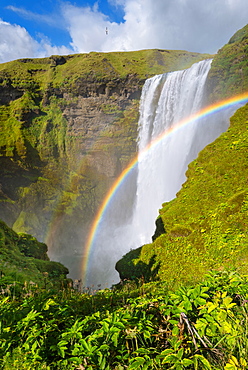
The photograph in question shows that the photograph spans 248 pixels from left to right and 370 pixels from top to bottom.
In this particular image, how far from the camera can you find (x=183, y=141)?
26.2 m

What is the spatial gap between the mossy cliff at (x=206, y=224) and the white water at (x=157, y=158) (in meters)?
10.9

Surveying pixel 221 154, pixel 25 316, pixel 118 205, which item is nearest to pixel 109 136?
pixel 118 205

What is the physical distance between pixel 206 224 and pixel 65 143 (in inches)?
1710

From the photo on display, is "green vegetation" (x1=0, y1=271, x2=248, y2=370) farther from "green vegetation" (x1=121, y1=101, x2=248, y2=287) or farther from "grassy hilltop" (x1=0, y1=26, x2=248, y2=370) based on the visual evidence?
"green vegetation" (x1=121, y1=101, x2=248, y2=287)

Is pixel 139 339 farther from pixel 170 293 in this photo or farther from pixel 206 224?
pixel 206 224

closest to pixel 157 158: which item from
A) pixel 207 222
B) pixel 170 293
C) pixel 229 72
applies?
pixel 229 72

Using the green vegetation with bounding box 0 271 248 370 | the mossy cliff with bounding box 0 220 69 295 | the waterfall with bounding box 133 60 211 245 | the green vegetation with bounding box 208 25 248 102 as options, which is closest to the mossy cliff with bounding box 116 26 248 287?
the mossy cliff with bounding box 0 220 69 295

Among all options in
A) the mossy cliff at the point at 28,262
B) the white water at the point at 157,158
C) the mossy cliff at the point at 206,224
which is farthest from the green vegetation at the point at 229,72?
the mossy cliff at the point at 28,262

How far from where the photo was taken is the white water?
23.9 metres

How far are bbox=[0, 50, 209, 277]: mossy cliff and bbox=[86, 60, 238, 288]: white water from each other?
17.2ft

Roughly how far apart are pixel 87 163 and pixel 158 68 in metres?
31.0

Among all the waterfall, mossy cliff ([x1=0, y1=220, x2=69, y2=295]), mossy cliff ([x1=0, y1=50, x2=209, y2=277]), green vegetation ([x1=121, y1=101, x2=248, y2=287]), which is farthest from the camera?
mossy cliff ([x1=0, y1=50, x2=209, y2=277])

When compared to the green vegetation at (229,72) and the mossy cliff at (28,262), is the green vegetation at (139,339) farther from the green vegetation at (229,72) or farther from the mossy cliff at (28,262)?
the green vegetation at (229,72)

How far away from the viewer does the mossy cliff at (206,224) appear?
612 centimetres
